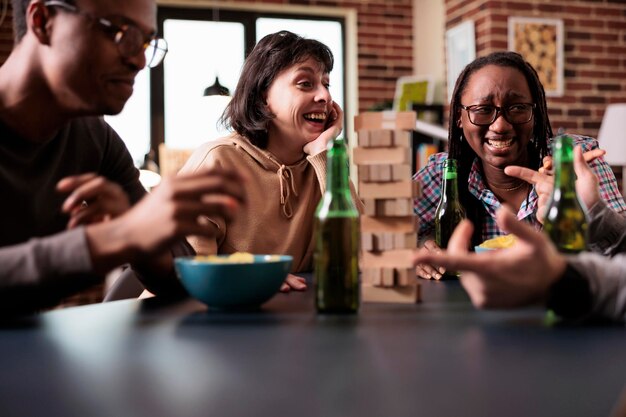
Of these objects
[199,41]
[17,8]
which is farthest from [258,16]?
[17,8]

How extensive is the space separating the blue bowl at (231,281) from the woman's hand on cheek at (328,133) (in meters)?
0.96

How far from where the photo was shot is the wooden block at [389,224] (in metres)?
1.02

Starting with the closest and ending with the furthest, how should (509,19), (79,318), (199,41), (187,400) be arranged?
(187,400) → (79,318) → (509,19) → (199,41)

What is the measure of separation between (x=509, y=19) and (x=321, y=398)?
4.93 meters

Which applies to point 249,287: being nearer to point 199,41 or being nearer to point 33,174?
point 33,174

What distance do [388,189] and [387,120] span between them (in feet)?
0.35

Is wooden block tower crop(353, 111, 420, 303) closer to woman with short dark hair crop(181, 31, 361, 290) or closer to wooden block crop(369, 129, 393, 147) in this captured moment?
wooden block crop(369, 129, 393, 147)

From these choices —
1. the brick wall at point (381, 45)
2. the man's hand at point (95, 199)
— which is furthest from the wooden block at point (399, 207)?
the brick wall at point (381, 45)

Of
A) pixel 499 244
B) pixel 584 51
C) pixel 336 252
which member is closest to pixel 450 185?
pixel 499 244

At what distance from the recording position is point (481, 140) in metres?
1.91

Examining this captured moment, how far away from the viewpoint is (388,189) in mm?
1030

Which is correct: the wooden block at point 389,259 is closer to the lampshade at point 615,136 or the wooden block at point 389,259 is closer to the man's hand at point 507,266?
the man's hand at point 507,266

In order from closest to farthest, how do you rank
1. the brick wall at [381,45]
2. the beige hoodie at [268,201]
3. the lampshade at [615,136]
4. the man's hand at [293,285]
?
the man's hand at [293,285] → the beige hoodie at [268,201] → the lampshade at [615,136] → the brick wall at [381,45]

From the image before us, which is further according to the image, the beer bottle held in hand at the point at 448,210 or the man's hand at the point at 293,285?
the beer bottle held in hand at the point at 448,210
